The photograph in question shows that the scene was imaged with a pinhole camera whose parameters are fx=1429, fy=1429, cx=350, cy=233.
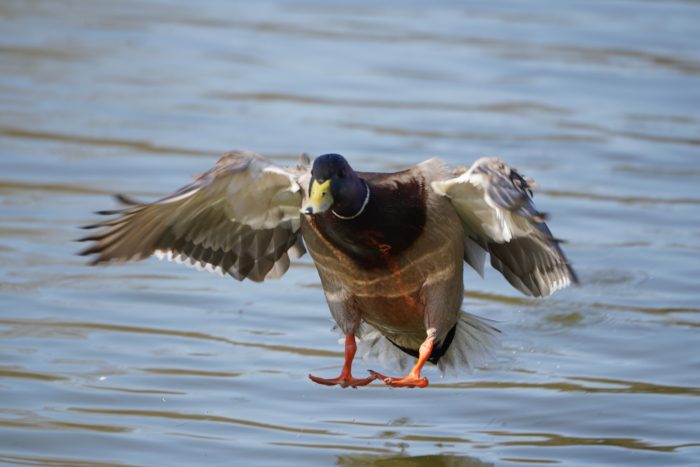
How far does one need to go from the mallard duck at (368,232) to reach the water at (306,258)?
593 millimetres

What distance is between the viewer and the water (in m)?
6.79

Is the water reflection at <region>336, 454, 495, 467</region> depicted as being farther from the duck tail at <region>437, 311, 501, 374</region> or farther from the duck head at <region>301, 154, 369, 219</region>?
the duck head at <region>301, 154, 369, 219</region>

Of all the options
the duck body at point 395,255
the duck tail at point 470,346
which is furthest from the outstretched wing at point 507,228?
the duck tail at point 470,346

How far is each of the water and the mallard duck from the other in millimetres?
593

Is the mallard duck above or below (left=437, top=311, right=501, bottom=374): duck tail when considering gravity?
above

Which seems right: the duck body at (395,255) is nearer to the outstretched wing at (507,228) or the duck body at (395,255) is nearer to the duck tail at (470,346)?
the outstretched wing at (507,228)

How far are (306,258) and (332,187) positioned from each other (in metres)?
3.37

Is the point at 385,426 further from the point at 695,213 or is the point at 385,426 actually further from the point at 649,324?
the point at 695,213

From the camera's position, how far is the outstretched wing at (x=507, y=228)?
19.4 ft

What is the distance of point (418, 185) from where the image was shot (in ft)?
21.3

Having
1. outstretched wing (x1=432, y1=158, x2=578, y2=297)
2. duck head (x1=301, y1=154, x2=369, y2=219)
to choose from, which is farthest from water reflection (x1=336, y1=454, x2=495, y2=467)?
duck head (x1=301, y1=154, x2=369, y2=219)

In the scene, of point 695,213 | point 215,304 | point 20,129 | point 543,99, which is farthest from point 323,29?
point 215,304

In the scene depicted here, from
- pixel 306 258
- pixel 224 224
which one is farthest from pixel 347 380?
pixel 306 258

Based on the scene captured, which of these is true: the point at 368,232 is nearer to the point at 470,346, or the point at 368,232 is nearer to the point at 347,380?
the point at 347,380
